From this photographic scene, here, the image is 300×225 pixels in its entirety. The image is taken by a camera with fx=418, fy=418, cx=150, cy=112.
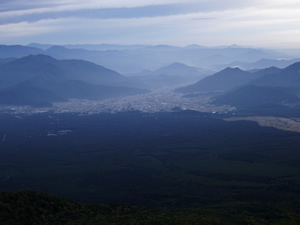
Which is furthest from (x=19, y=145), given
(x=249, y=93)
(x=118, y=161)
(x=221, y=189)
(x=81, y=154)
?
(x=249, y=93)

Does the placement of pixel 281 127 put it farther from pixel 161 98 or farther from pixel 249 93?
pixel 161 98

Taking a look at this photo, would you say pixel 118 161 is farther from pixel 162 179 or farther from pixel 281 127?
pixel 281 127

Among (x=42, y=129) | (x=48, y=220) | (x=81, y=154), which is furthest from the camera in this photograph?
(x=42, y=129)

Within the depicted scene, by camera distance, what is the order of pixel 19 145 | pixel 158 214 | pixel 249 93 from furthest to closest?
pixel 249 93
pixel 19 145
pixel 158 214

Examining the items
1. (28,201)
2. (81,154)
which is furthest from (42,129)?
(28,201)

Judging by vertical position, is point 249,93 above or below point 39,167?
above

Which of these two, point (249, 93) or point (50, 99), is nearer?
point (249, 93)

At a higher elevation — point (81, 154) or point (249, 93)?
point (249, 93)

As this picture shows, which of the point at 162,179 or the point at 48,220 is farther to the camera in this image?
the point at 162,179

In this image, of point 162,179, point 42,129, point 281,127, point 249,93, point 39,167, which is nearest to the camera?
point 162,179
